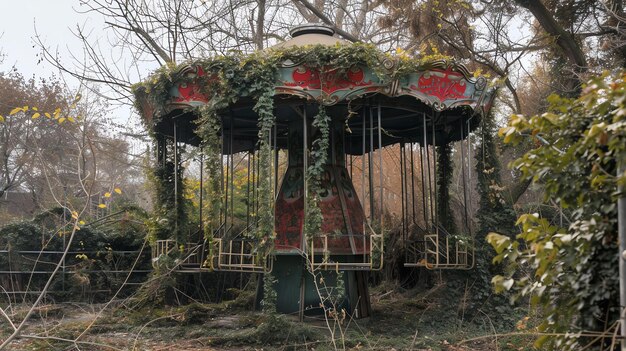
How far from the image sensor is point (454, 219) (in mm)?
11469

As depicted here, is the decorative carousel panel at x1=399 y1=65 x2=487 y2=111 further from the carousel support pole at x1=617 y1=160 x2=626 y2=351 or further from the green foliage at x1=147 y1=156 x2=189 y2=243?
the carousel support pole at x1=617 y1=160 x2=626 y2=351

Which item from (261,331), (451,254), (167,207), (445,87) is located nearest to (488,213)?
(451,254)

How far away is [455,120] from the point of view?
34.9 ft

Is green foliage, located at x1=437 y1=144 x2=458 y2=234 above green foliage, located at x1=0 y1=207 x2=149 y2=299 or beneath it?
above

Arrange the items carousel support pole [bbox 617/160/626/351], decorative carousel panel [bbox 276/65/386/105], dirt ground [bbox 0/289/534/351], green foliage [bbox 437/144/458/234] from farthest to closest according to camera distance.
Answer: green foliage [bbox 437/144/458/234] → decorative carousel panel [bbox 276/65/386/105] → dirt ground [bbox 0/289/534/351] → carousel support pole [bbox 617/160/626/351]

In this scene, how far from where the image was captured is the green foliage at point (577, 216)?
340 centimetres

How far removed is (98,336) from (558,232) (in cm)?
620

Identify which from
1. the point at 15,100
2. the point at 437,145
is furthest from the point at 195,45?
the point at 15,100

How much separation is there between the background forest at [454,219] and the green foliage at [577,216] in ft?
0.03

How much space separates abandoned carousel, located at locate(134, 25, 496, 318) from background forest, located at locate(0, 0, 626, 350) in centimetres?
39

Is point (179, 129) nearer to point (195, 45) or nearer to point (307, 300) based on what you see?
point (307, 300)

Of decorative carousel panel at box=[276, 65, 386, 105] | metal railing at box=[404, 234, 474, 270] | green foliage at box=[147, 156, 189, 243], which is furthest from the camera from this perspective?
green foliage at box=[147, 156, 189, 243]

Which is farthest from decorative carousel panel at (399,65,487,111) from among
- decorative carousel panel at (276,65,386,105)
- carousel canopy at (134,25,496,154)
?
decorative carousel panel at (276,65,386,105)

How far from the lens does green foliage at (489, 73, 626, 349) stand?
3400 millimetres
